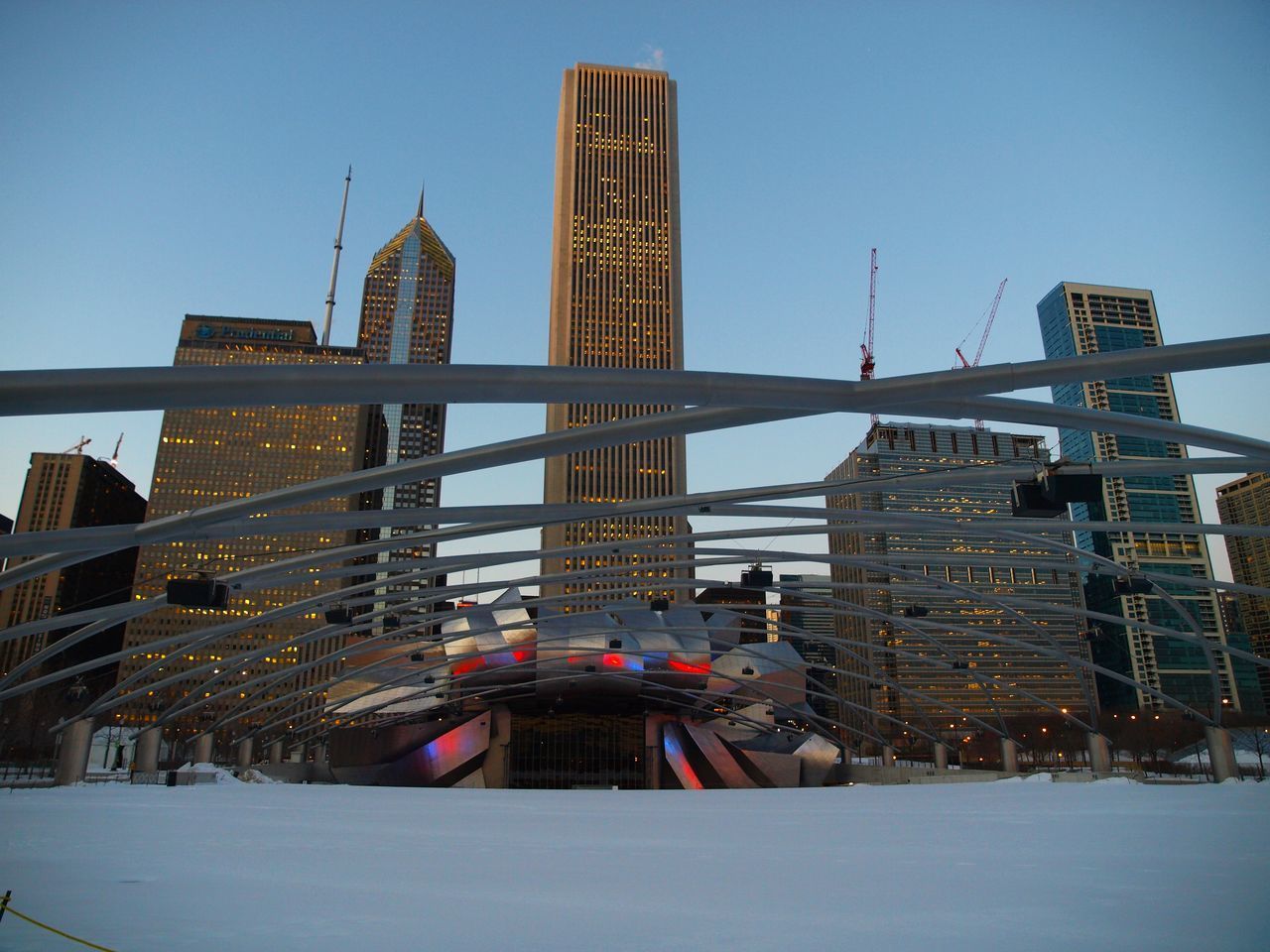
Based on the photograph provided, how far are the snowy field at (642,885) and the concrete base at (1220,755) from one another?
85.2 ft

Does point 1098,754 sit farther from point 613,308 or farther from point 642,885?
point 613,308

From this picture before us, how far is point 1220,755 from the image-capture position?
119ft

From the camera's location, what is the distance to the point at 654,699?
59.2 meters

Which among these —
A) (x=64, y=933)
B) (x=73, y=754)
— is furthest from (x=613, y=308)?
(x=64, y=933)

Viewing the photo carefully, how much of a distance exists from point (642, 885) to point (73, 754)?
3634cm

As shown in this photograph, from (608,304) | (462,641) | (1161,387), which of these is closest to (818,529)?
(462,641)

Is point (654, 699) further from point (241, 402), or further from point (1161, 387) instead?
point (1161, 387)

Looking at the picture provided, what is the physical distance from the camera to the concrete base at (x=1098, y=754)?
1592 inches

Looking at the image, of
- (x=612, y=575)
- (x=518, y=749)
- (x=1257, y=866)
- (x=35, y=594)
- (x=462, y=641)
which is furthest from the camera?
(x=35, y=594)

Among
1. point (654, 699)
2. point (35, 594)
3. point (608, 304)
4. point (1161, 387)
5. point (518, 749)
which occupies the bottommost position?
point (518, 749)

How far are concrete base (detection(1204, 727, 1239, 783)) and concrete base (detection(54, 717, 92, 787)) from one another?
4833 cm

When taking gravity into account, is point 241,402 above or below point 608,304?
below

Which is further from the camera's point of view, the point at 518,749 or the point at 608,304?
the point at 608,304

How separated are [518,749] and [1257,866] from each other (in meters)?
60.4
